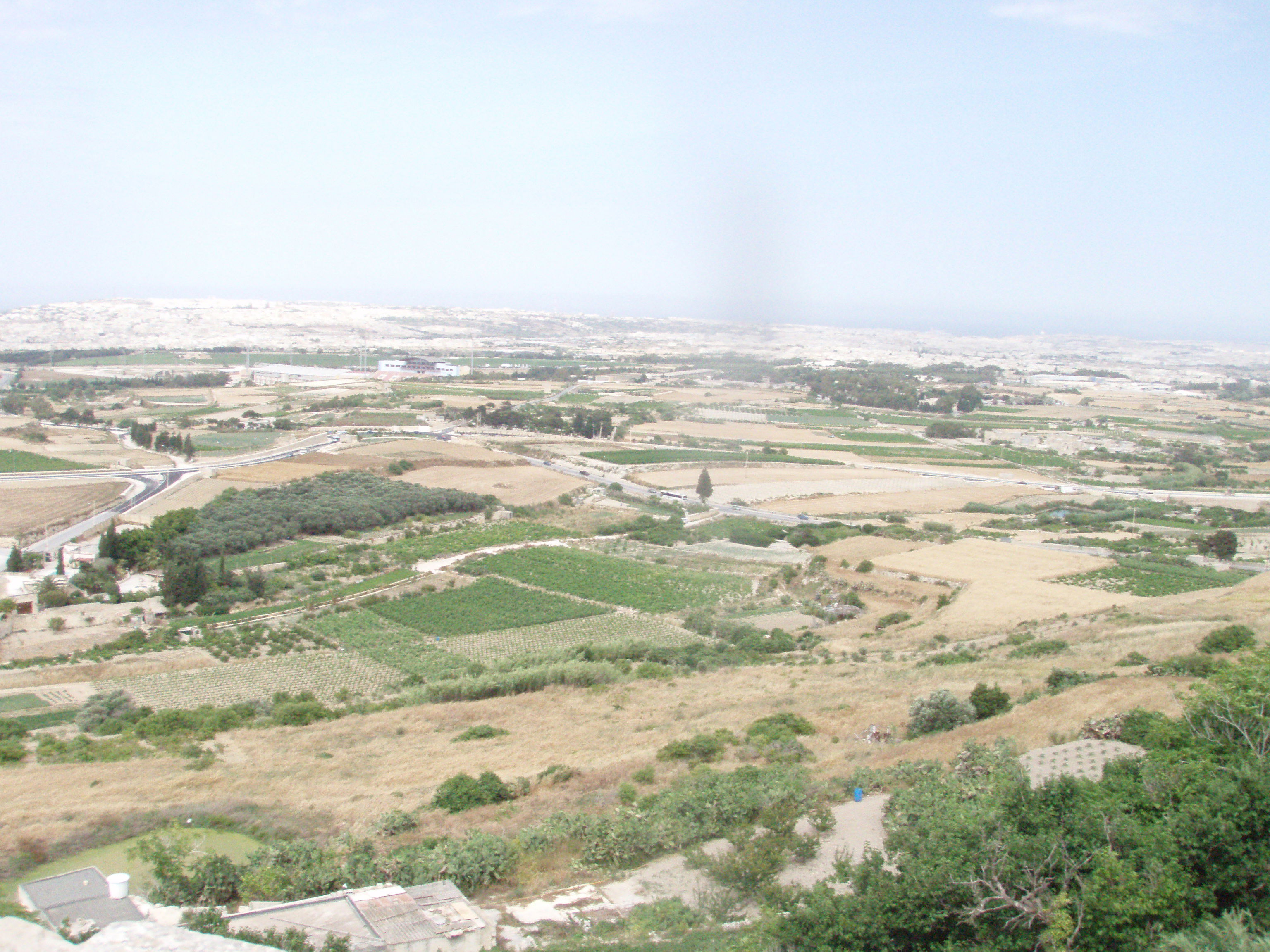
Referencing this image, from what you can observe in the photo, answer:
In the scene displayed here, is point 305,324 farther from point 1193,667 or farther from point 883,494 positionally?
point 1193,667

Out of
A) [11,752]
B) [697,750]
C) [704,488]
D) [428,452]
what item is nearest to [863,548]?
[704,488]

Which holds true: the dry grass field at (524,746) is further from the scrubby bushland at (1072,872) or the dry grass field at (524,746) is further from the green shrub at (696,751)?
the scrubby bushland at (1072,872)

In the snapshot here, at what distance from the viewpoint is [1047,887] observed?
5258mm

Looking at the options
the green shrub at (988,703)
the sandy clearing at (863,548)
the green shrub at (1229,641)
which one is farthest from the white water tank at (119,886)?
the sandy clearing at (863,548)

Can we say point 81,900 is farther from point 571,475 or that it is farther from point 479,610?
point 571,475

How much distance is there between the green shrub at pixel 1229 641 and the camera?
10.5 meters

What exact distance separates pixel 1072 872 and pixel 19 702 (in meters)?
12.3

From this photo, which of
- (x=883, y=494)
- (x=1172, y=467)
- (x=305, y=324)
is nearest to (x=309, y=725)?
(x=883, y=494)

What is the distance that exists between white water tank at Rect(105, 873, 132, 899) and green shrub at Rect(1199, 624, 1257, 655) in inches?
407

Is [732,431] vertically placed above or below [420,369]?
below

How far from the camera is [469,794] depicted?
8.43 meters

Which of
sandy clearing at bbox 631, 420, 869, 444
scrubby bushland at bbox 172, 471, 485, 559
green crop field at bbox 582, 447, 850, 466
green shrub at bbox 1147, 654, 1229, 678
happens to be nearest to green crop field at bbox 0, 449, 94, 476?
scrubby bushland at bbox 172, 471, 485, 559

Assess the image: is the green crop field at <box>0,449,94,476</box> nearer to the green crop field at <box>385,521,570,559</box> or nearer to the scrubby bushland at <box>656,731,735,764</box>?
the green crop field at <box>385,521,570,559</box>

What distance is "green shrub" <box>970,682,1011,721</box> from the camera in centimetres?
966
